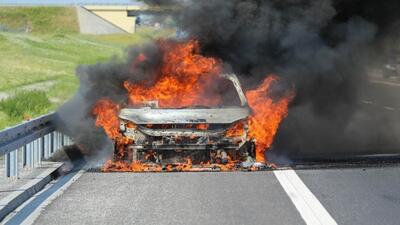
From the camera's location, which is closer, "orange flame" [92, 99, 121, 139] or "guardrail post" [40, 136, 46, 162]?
"orange flame" [92, 99, 121, 139]

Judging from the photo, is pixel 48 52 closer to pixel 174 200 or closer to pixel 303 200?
pixel 174 200

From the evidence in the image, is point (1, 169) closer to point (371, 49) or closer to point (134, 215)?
point (134, 215)

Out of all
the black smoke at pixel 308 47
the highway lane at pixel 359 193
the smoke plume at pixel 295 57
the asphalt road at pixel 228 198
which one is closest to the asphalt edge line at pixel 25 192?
the asphalt road at pixel 228 198

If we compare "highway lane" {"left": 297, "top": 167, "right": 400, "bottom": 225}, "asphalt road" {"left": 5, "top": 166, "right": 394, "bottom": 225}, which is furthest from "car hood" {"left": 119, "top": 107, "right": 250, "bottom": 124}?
"highway lane" {"left": 297, "top": 167, "right": 400, "bottom": 225}

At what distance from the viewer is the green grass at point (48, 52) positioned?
969 inches

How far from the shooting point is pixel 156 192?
9445 millimetres

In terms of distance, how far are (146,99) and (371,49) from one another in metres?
6.96

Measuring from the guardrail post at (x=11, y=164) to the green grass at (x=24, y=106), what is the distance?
10.3 m

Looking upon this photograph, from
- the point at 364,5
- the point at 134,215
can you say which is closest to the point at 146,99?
the point at 134,215

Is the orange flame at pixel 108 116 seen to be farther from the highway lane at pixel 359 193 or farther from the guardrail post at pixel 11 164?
the highway lane at pixel 359 193

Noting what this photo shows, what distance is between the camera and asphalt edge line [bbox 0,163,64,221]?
26.5 feet

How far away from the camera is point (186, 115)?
11.5 m

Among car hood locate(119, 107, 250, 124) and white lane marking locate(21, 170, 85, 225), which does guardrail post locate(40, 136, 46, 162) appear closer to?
white lane marking locate(21, 170, 85, 225)

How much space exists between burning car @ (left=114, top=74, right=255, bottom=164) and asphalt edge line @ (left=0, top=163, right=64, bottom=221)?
1374 mm
